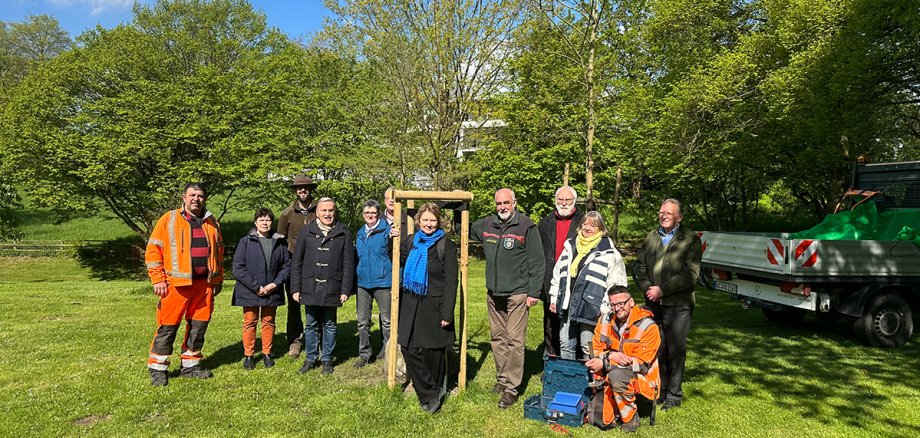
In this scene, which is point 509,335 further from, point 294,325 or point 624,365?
point 294,325

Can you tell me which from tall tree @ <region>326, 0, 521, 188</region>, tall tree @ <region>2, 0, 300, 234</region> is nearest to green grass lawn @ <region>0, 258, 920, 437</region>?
tall tree @ <region>326, 0, 521, 188</region>

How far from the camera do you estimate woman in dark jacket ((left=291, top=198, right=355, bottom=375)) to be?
231 inches

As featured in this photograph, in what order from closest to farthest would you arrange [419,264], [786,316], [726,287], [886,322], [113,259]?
[419,264] < [886,322] < [726,287] < [786,316] < [113,259]

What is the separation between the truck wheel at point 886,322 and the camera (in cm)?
725

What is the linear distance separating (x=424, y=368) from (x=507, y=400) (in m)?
0.82

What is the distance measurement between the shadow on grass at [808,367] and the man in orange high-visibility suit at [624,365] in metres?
1.19

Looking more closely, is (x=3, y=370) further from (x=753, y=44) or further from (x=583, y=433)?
(x=753, y=44)

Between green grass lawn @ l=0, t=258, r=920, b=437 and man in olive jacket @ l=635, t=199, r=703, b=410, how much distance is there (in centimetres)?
41

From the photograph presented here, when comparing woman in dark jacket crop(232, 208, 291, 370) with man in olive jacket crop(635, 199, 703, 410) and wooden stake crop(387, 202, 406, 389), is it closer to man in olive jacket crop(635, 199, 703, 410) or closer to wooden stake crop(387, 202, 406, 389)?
Answer: wooden stake crop(387, 202, 406, 389)

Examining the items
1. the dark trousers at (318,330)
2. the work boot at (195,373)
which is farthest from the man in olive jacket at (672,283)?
the work boot at (195,373)

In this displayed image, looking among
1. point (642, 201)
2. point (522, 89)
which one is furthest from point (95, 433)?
point (642, 201)

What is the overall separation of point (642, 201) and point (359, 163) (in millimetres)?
13200

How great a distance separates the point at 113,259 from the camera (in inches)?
1043

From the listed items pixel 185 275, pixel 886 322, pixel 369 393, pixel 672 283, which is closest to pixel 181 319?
pixel 185 275
